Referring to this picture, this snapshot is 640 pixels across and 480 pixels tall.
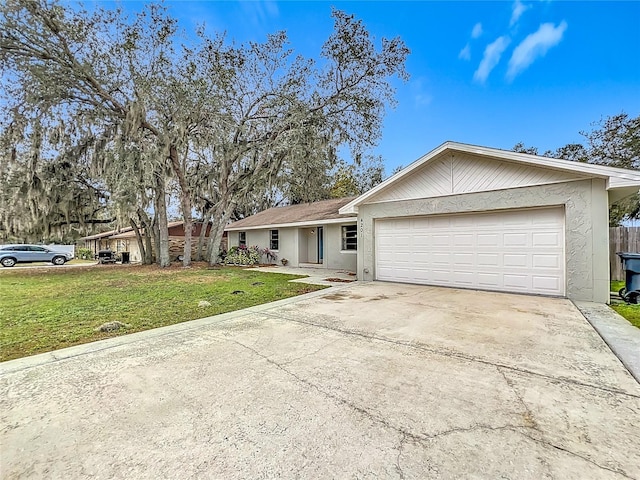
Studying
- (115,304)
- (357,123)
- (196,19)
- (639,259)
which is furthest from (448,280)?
(196,19)

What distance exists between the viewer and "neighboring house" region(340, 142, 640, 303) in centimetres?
635

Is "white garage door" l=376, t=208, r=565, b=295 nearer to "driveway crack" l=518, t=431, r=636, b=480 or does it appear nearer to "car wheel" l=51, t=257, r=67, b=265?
"driveway crack" l=518, t=431, r=636, b=480

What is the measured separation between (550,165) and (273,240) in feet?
42.5

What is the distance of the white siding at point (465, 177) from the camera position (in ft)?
23.1

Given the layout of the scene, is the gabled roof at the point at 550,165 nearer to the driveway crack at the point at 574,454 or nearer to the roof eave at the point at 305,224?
the roof eave at the point at 305,224

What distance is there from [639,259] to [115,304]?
36.4ft

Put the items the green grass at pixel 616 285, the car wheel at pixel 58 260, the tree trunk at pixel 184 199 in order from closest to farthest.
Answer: the green grass at pixel 616 285, the tree trunk at pixel 184 199, the car wheel at pixel 58 260

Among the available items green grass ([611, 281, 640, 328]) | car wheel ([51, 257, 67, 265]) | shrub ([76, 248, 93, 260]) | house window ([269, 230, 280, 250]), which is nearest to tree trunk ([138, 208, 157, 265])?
house window ([269, 230, 280, 250])

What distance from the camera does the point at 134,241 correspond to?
24.7 metres

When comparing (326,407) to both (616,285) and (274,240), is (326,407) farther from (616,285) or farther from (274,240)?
(274,240)

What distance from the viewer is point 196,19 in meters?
12.8

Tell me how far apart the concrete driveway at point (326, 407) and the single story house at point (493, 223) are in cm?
295

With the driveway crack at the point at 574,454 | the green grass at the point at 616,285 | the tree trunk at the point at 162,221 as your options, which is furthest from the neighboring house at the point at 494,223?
the tree trunk at the point at 162,221

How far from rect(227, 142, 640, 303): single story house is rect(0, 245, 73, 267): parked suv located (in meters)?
21.8
